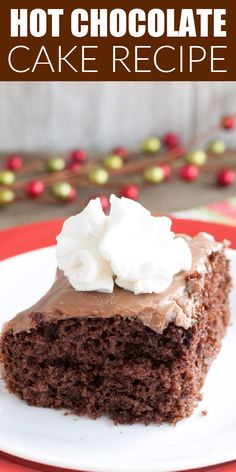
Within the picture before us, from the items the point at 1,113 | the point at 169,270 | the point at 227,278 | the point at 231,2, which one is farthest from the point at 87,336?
the point at 1,113

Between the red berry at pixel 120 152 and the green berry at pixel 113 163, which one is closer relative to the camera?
the green berry at pixel 113 163

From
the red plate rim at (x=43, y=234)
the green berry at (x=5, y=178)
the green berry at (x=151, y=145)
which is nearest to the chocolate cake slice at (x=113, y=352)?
the red plate rim at (x=43, y=234)

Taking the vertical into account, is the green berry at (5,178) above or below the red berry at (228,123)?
below

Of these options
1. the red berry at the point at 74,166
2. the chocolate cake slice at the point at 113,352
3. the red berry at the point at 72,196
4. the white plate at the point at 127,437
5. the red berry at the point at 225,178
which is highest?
the red berry at the point at 74,166

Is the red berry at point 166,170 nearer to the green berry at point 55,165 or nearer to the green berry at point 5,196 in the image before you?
the green berry at point 55,165

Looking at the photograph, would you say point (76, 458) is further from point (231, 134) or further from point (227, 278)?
point (231, 134)

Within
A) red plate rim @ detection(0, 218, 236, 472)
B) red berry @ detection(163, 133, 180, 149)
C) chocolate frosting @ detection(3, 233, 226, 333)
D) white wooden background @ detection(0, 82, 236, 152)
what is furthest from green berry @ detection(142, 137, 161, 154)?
chocolate frosting @ detection(3, 233, 226, 333)
